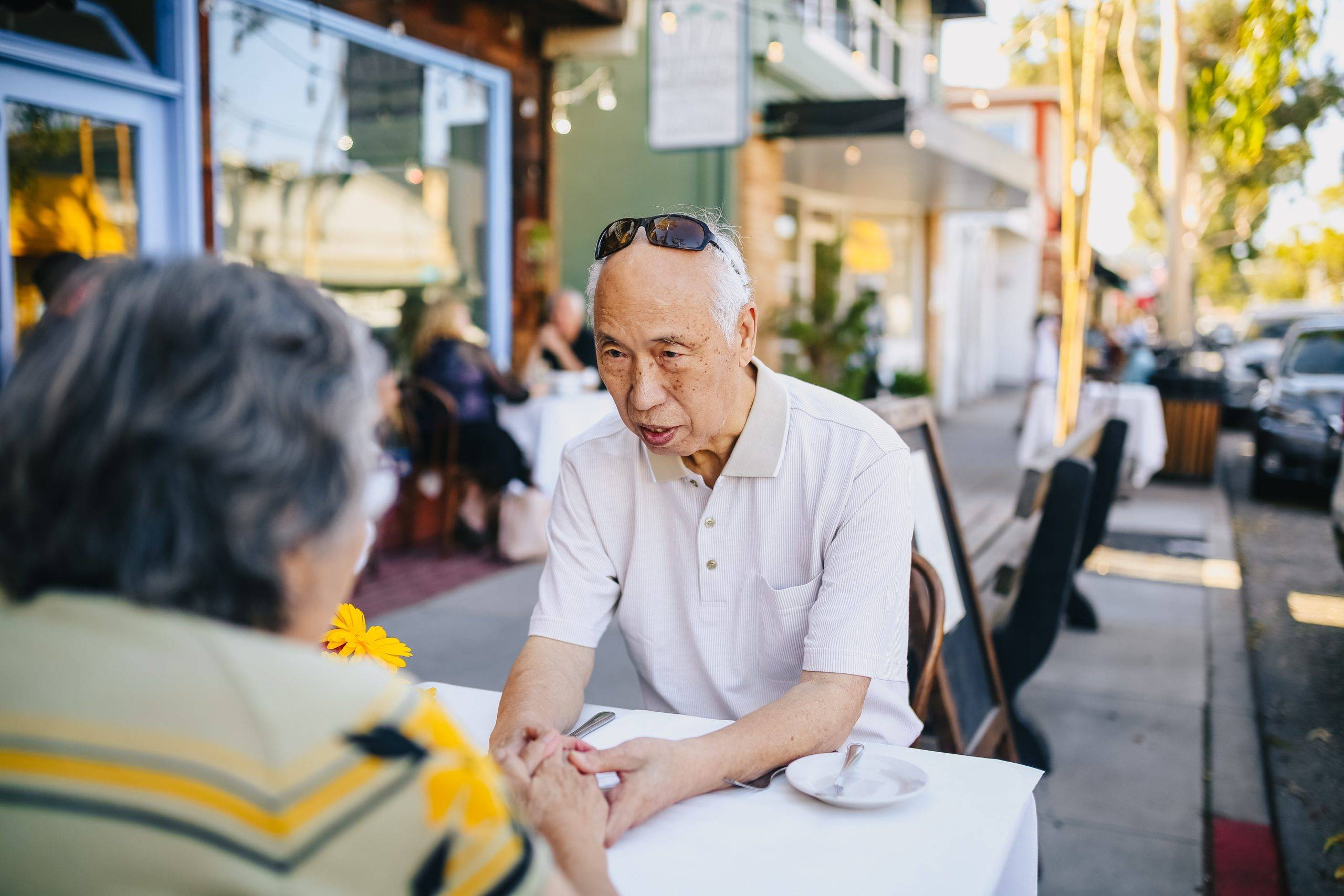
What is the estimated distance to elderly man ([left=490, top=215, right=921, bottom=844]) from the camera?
6.31 ft

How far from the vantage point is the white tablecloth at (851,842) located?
4.31 feet

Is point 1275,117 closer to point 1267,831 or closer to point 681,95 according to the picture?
point 681,95

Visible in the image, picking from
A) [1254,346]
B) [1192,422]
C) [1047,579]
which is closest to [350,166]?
[1047,579]

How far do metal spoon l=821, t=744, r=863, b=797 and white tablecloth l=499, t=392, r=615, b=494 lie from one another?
5.06 meters

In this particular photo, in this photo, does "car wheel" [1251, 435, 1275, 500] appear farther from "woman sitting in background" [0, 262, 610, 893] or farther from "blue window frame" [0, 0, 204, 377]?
"woman sitting in background" [0, 262, 610, 893]

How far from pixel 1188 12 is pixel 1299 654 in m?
20.2

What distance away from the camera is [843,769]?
5.17ft

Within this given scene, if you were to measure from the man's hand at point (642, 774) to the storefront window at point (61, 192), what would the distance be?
4.17 metres

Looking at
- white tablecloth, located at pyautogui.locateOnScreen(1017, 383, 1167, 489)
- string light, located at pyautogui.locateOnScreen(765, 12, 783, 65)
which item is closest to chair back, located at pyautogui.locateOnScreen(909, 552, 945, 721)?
white tablecloth, located at pyautogui.locateOnScreen(1017, 383, 1167, 489)

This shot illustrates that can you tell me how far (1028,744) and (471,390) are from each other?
4.47 meters

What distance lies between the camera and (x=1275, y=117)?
67.6ft

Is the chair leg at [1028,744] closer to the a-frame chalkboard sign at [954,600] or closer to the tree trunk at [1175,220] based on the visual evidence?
the a-frame chalkboard sign at [954,600]

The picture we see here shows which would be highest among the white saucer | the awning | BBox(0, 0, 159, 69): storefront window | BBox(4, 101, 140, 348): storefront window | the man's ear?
the awning

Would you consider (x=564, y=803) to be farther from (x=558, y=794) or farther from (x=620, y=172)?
(x=620, y=172)
